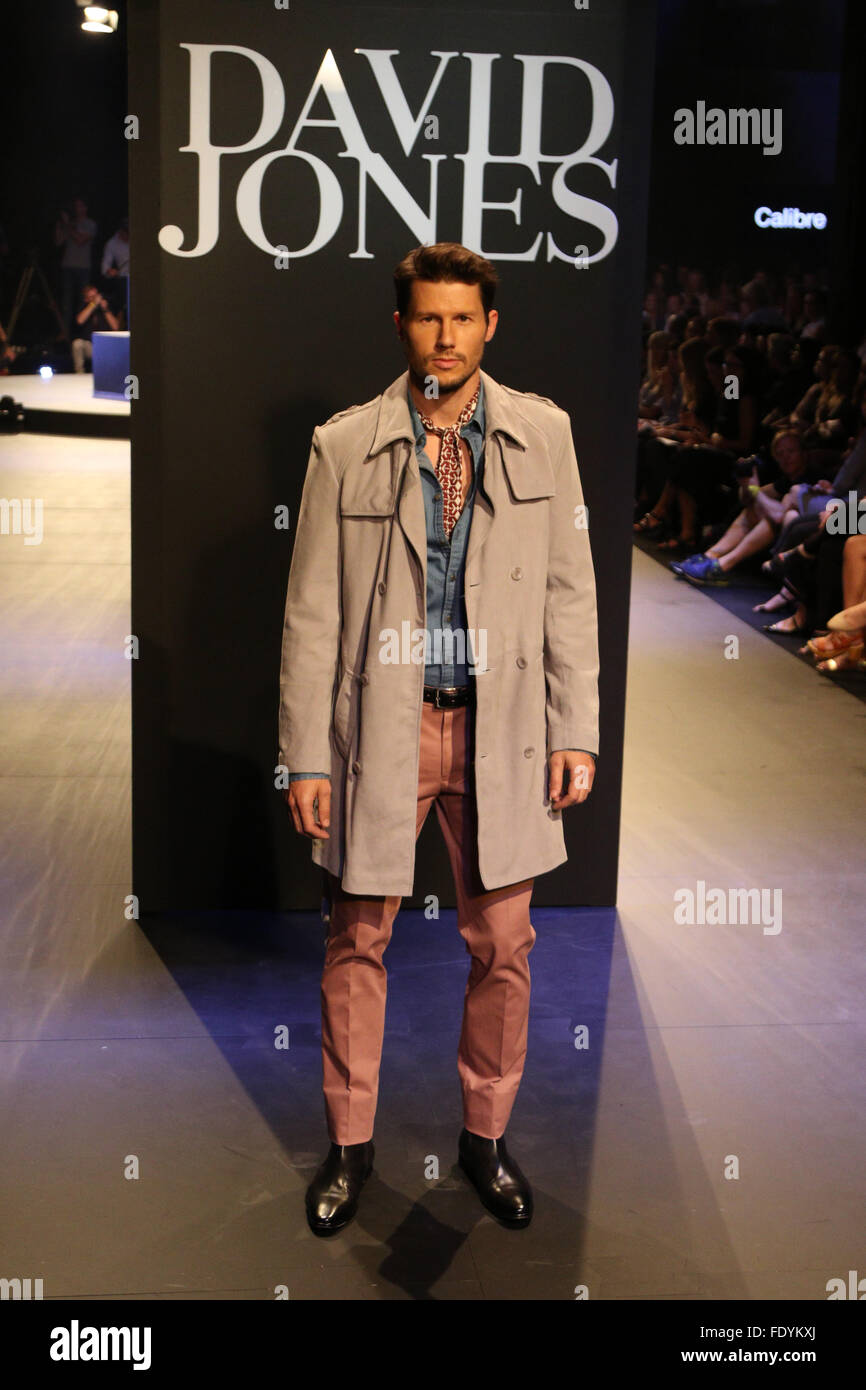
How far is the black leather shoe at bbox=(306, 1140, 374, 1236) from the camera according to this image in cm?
275

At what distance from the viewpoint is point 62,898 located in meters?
4.25

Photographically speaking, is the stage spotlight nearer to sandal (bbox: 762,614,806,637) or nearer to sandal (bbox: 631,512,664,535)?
sandal (bbox: 631,512,664,535)

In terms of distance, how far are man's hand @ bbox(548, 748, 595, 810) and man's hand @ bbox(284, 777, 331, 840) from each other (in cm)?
39

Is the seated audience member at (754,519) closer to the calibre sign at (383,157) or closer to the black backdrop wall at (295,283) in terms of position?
the black backdrop wall at (295,283)

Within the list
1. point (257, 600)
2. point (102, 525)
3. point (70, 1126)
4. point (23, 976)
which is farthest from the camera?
point (102, 525)

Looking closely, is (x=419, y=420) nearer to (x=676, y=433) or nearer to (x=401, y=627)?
(x=401, y=627)

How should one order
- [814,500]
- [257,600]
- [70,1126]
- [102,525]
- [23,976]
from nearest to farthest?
[70,1126] → [23,976] → [257,600] → [814,500] → [102,525]

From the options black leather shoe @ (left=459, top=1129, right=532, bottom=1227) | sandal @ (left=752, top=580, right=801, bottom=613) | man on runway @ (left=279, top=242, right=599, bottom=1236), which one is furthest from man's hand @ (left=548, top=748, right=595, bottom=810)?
sandal @ (left=752, top=580, right=801, bottom=613)

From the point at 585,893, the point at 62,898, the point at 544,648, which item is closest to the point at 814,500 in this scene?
the point at 585,893

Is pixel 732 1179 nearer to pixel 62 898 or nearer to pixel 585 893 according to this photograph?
pixel 585 893

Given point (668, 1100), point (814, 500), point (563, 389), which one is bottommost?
point (668, 1100)

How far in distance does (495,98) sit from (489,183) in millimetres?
190

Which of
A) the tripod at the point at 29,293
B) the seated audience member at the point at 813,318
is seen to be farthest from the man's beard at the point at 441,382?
the tripod at the point at 29,293

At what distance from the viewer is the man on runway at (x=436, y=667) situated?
2.67 metres
